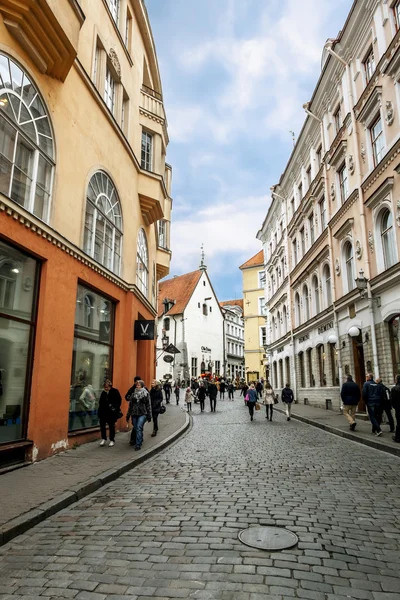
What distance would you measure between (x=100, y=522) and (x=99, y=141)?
10846 millimetres

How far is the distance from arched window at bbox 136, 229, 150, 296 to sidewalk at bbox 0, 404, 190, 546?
799 centimetres

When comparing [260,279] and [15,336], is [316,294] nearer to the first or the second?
[15,336]

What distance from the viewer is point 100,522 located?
5.32 m

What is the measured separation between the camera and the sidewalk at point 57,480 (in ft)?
17.4

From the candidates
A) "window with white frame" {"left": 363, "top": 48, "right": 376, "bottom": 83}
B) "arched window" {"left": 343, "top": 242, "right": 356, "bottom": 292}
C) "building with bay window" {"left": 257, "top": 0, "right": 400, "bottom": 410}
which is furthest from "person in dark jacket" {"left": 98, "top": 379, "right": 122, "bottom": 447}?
"window with white frame" {"left": 363, "top": 48, "right": 376, "bottom": 83}

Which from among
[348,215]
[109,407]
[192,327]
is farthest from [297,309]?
[192,327]

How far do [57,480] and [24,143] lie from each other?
22.3ft

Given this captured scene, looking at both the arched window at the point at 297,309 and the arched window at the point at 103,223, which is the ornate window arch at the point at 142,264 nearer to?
the arched window at the point at 103,223

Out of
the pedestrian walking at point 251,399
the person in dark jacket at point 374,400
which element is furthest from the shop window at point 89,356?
the person in dark jacket at point 374,400

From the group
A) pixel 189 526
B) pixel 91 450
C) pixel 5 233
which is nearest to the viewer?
pixel 189 526

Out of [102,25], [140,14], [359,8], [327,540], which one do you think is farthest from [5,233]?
[359,8]

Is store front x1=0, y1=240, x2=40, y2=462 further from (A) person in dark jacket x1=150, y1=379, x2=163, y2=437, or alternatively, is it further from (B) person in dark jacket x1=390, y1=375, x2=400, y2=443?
(B) person in dark jacket x1=390, y1=375, x2=400, y2=443

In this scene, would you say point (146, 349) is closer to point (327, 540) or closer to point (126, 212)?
point (126, 212)

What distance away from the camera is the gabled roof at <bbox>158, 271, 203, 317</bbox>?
57.9 metres
